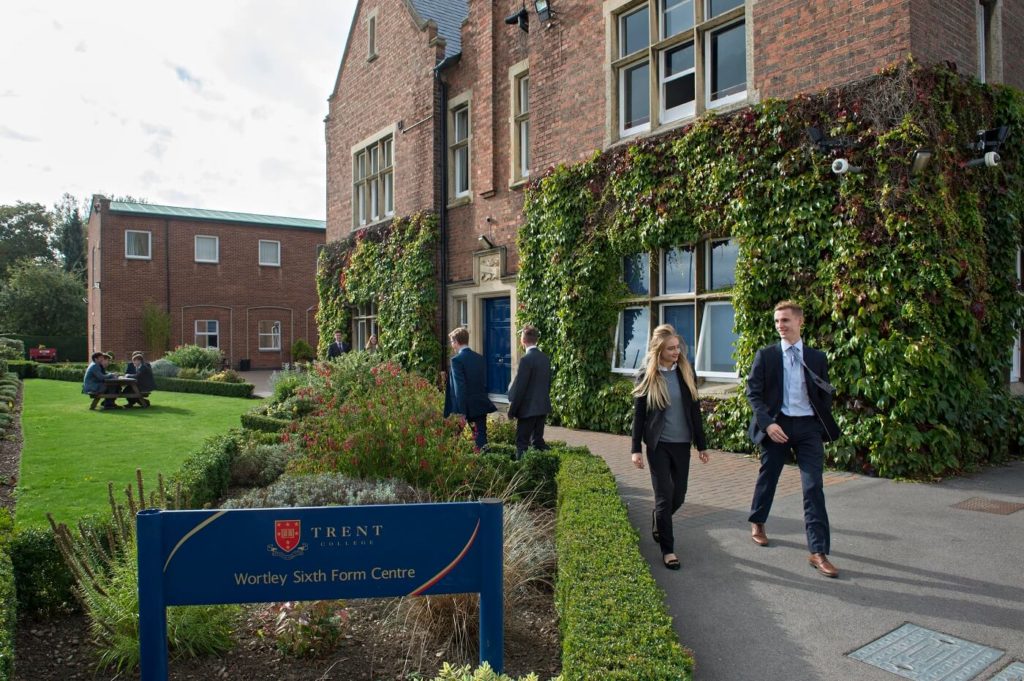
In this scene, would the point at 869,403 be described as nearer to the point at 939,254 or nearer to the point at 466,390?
the point at 939,254

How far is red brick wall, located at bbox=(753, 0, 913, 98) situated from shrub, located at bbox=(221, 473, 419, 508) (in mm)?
6883

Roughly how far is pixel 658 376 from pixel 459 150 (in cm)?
1156

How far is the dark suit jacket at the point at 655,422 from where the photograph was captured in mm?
5293

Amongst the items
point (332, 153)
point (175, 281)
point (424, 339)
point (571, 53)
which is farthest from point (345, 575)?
point (175, 281)

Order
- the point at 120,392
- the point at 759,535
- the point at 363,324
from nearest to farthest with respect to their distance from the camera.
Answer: the point at 759,535, the point at 120,392, the point at 363,324

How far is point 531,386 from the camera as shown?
792 centimetres

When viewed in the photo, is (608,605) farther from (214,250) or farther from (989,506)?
(214,250)

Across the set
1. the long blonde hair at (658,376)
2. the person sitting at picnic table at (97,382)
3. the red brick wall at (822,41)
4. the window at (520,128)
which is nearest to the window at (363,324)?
the person sitting at picnic table at (97,382)

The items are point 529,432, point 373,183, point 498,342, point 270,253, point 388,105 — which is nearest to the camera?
point 529,432

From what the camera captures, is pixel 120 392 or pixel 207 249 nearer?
pixel 120 392

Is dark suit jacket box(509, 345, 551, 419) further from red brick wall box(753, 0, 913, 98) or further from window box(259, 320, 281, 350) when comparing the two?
window box(259, 320, 281, 350)

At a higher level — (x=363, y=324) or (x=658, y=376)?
(x=363, y=324)

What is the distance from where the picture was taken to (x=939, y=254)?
781cm

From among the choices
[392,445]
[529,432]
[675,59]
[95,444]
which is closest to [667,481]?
[392,445]
